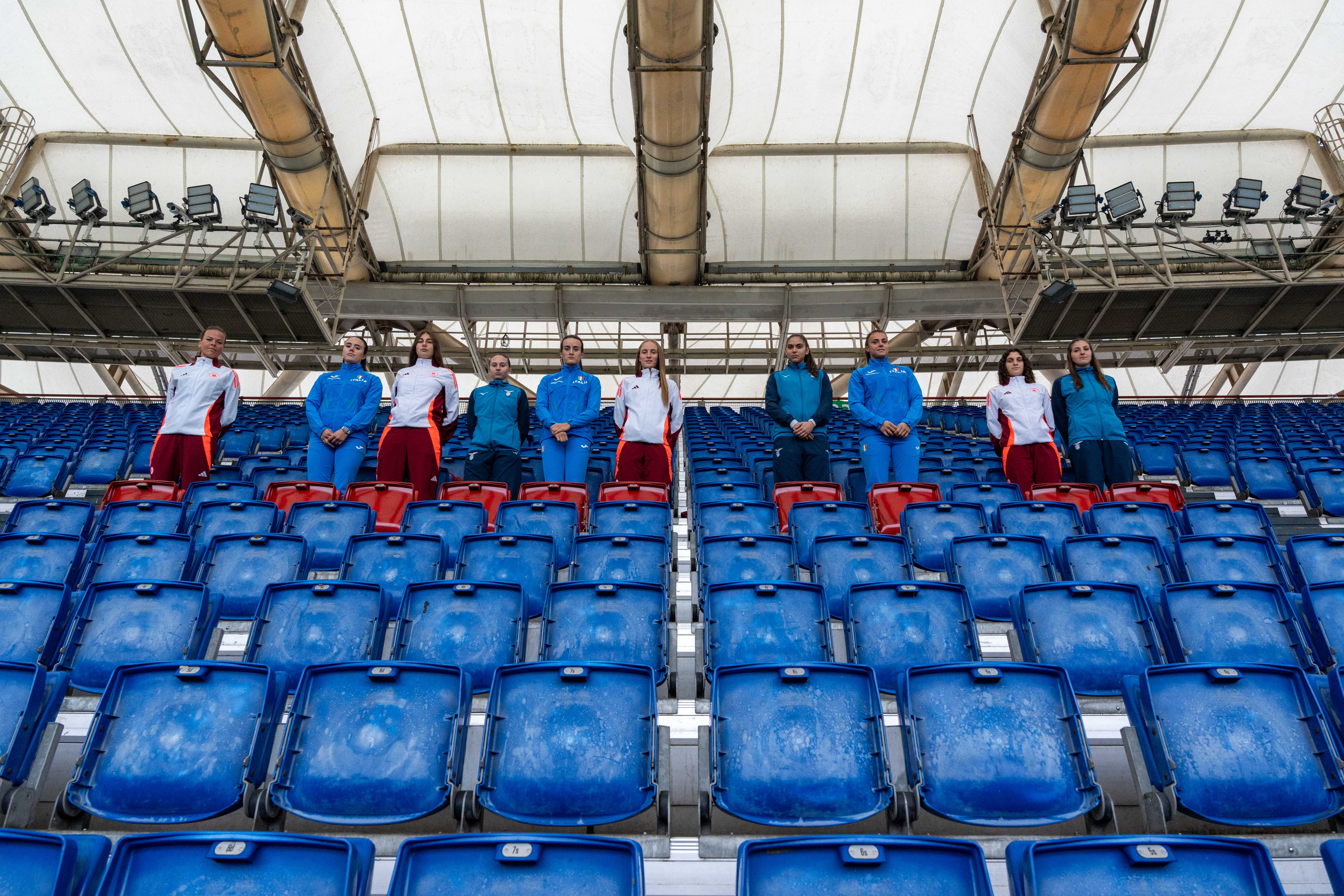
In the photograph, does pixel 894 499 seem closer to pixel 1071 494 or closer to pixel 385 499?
pixel 1071 494

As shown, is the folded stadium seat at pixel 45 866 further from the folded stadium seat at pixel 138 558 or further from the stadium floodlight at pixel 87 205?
the stadium floodlight at pixel 87 205

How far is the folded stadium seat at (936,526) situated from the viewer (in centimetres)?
457

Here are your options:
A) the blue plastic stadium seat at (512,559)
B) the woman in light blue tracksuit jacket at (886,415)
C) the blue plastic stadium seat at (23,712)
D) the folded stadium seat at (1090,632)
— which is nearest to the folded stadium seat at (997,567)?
the folded stadium seat at (1090,632)

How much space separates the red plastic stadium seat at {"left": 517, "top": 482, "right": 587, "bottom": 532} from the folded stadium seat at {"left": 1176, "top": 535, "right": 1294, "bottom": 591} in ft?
11.6

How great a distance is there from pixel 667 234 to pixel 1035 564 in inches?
440

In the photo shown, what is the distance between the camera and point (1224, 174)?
628 inches

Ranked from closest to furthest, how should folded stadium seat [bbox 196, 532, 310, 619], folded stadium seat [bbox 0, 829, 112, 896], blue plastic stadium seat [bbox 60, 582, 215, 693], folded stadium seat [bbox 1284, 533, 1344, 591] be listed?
1. folded stadium seat [bbox 0, 829, 112, 896]
2. blue plastic stadium seat [bbox 60, 582, 215, 693]
3. folded stadium seat [bbox 196, 532, 310, 619]
4. folded stadium seat [bbox 1284, 533, 1344, 591]

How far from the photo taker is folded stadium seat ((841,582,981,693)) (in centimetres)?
320

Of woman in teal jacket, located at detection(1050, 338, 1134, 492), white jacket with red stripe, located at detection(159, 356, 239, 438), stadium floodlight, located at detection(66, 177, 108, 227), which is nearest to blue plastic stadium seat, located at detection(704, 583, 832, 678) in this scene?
woman in teal jacket, located at detection(1050, 338, 1134, 492)

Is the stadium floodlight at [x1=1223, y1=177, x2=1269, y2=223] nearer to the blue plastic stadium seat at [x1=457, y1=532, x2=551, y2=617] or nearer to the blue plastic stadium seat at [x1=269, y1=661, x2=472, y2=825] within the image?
the blue plastic stadium seat at [x1=457, y1=532, x2=551, y2=617]

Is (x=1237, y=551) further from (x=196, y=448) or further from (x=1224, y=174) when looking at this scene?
(x=1224, y=174)

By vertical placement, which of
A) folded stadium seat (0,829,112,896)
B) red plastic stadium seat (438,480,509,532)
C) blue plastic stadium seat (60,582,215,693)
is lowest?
folded stadium seat (0,829,112,896)

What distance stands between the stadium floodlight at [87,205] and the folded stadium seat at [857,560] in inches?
556

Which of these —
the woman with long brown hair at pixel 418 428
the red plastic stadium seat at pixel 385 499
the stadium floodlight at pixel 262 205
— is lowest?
the red plastic stadium seat at pixel 385 499
